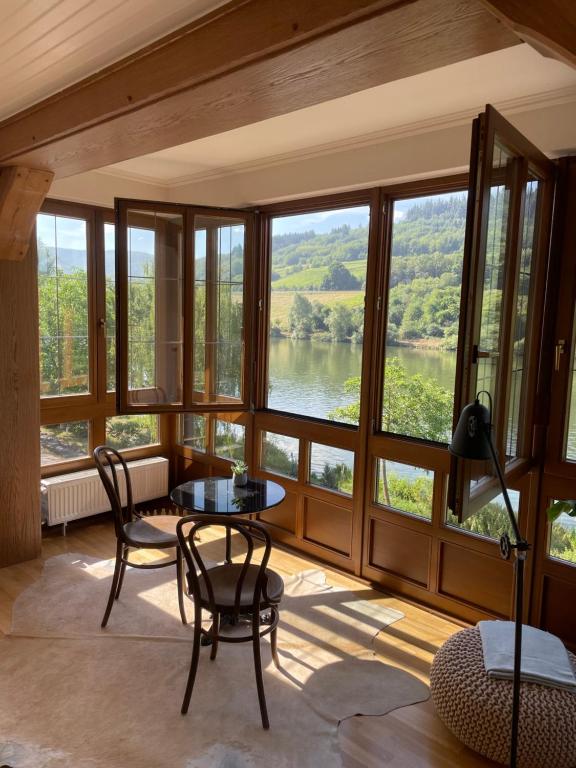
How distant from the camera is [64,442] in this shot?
14.9ft

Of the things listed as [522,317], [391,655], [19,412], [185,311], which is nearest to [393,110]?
[522,317]

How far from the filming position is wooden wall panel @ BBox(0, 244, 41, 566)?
3740mm

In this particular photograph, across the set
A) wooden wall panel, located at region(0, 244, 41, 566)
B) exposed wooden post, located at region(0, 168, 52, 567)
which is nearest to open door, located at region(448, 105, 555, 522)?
exposed wooden post, located at region(0, 168, 52, 567)

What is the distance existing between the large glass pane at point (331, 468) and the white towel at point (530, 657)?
1430mm

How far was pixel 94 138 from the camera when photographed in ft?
8.06

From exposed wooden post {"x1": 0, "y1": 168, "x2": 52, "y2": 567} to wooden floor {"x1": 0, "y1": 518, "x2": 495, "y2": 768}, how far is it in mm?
233

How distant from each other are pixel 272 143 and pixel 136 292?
54.3 inches

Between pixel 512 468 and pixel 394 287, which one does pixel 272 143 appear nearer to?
pixel 394 287

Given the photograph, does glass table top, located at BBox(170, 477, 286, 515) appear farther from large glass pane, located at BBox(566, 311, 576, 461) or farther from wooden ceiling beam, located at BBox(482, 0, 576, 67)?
wooden ceiling beam, located at BBox(482, 0, 576, 67)

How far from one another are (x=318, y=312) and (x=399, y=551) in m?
1.71

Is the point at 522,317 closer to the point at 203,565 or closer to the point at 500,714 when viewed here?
the point at 500,714

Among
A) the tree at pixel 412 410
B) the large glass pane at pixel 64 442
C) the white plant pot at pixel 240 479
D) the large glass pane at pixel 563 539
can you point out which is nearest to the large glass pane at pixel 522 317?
the large glass pane at pixel 563 539

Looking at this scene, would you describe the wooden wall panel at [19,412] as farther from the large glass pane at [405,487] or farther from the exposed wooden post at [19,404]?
the large glass pane at [405,487]

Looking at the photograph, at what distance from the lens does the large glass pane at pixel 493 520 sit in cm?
312
